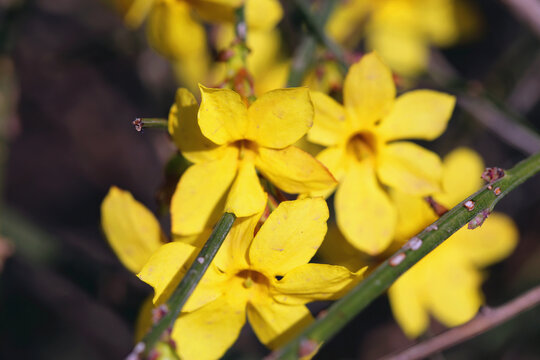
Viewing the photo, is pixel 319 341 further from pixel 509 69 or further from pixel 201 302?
pixel 509 69

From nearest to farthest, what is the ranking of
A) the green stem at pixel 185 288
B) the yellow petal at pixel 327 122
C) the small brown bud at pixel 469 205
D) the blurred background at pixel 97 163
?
the green stem at pixel 185 288 → the small brown bud at pixel 469 205 → the yellow petal at pixel 327 122 → the blurred background at pixel 97 163

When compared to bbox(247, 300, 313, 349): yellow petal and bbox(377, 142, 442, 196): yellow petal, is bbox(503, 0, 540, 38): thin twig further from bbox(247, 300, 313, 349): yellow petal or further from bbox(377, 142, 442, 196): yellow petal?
bbox(247, 300, 313, 349): yellow petal

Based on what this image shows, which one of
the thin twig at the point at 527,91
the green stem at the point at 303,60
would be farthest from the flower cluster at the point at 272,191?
the thin twig at the point at 527,91

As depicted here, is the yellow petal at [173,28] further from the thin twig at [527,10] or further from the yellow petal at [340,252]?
the thin twig at [527,10]

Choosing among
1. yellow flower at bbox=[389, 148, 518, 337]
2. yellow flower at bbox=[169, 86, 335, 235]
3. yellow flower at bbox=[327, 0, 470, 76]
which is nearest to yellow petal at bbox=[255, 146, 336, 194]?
yellow flower at bbox=[169, 86, 335, 235]

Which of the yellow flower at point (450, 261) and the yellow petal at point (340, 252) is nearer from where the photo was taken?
the yellow petal at point (340, 252)

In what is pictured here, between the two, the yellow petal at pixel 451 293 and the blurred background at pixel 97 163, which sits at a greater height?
the blurred background at pixel 97 163

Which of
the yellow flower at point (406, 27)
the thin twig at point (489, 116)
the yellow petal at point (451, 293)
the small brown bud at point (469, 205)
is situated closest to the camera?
the small brown bud at point (469, 205)
